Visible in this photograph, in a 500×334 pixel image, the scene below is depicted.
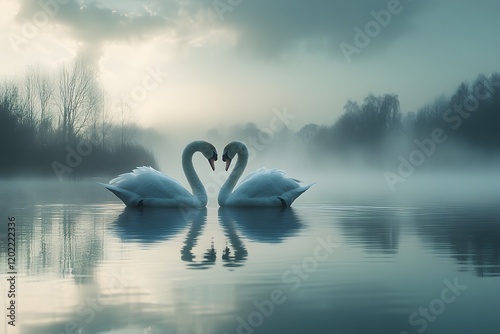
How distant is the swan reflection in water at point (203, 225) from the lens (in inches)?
332

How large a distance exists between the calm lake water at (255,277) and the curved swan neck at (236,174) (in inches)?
185

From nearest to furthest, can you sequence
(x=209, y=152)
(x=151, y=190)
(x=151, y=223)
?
(x=151, y=223) → (x=151, y=190) → (x=209, y=152)

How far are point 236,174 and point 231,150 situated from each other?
63cm

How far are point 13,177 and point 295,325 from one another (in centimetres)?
4662

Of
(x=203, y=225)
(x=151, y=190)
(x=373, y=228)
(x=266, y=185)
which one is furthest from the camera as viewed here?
(x=266, y=185)

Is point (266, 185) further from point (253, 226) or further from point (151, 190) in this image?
point (253, 226)

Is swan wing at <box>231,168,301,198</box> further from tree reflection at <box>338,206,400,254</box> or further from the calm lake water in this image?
the calm lake water

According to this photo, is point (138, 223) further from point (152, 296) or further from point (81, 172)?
point (81, 172)

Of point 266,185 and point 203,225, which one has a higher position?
point 266,185

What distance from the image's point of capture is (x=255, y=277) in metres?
6.72

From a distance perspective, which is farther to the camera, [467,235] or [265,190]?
[265,190]

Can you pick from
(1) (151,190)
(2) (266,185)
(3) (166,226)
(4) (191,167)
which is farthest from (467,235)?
(4) (191,167)

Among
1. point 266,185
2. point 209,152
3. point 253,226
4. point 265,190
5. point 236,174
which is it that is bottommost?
point 253,226

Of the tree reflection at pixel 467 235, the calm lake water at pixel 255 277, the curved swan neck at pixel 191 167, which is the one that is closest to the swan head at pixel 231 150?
the curved swan neck at pixel 191 167
